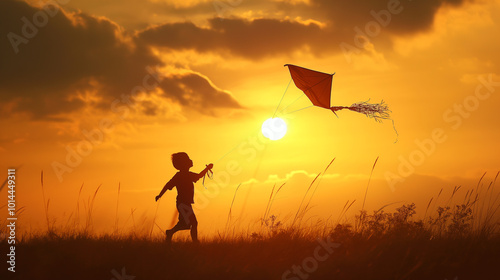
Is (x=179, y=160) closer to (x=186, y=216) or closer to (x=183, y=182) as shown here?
(x=183, y=182)

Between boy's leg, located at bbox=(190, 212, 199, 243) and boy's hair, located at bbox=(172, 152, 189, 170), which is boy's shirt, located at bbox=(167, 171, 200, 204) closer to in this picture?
boy's hair, located at bbox=(172, 152, 189, 170)

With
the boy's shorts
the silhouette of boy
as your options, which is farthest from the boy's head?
the boy's shorts

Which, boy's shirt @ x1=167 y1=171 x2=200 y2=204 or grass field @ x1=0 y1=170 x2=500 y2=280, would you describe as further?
boy's shirt @ x1=167 y1=171 x2=200 y2=204

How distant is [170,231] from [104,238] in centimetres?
122

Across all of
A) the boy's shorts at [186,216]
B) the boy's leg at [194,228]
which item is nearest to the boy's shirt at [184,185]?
the boy's shorts at [186,216]

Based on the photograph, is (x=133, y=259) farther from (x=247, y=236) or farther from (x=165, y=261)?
(x=247, y=236)

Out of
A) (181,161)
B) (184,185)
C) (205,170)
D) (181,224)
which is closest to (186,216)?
(181,224)

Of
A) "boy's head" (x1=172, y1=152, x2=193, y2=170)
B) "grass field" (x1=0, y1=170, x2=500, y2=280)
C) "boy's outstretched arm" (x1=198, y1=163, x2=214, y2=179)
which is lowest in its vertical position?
"grass field" (x1=0, y1=170, x2=500, y2=280)

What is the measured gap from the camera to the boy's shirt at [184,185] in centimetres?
1006

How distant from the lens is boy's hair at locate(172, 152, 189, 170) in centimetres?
1014

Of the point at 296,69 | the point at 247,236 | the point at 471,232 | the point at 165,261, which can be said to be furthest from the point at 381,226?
the point at 165,261

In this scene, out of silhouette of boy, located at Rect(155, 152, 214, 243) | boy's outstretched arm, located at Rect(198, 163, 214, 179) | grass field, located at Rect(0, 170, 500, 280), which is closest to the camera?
grass field, located at Rect(0, 170, 500, 280)

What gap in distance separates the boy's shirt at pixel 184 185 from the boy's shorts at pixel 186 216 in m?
0.10

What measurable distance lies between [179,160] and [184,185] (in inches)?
20.4
